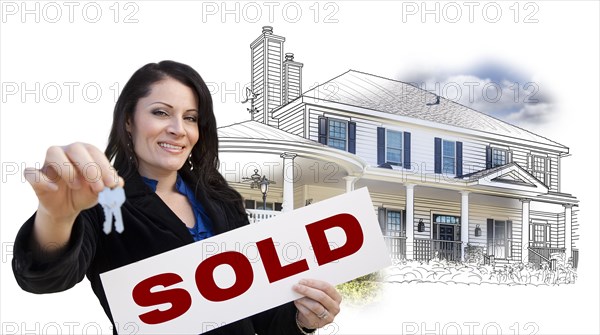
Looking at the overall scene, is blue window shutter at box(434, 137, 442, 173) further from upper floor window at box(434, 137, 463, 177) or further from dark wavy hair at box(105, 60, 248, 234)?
dark wavy hair at box(105, 60, 248, 234)

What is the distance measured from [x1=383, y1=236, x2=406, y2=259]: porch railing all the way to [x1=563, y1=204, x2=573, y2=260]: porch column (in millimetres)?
4159

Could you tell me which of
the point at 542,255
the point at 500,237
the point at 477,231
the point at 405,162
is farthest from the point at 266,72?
the point at 542,255

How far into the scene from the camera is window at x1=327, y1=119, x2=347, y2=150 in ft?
30.4

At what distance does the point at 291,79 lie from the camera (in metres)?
8.98

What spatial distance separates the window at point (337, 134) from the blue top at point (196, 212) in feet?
25.8

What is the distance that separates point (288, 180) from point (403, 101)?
4.54 m

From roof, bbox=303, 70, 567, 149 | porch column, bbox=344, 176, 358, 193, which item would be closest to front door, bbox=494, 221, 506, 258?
roof, bbox=303, 70, 567, 149

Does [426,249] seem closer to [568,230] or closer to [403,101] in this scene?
[403,101]

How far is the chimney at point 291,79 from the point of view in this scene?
28.8ft

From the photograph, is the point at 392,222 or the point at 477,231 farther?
the point at 477,231

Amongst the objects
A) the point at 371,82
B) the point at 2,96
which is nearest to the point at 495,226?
the point at 371,82

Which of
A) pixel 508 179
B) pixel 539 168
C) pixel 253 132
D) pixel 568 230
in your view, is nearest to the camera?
pixel 253 132

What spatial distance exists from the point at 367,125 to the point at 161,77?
8.79 m

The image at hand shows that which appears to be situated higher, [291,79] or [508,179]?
[291,79]
